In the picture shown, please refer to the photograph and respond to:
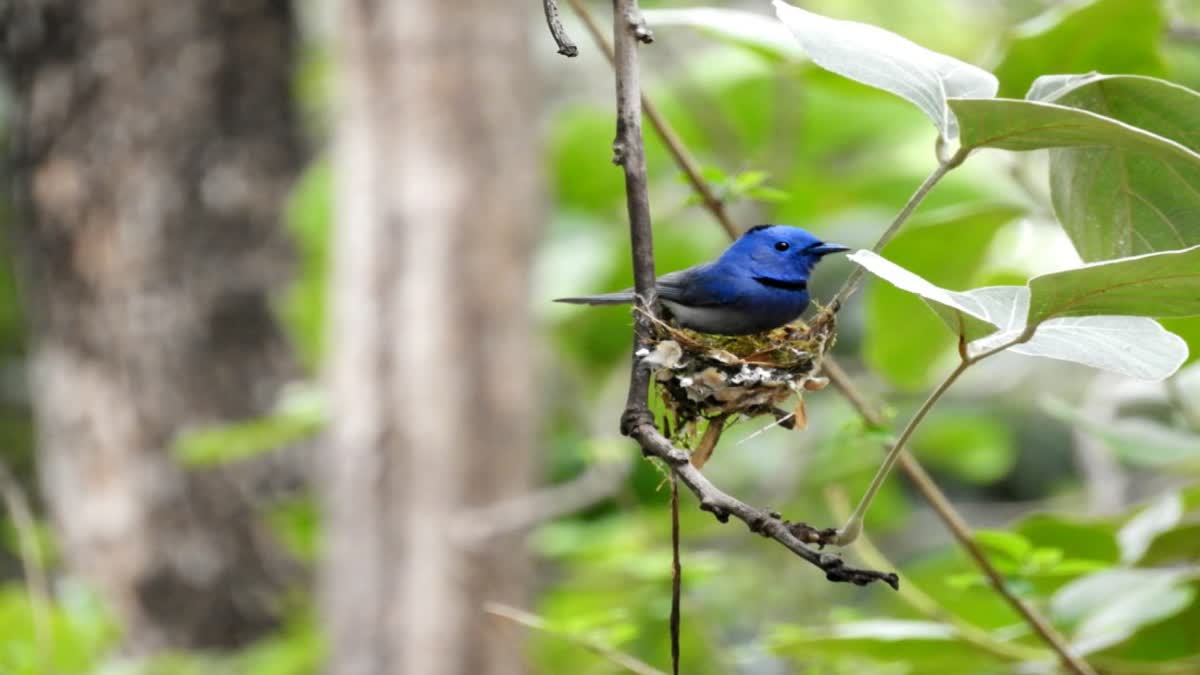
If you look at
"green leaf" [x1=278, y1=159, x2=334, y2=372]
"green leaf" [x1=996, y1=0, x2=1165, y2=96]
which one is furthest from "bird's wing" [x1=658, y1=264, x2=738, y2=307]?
"green leaf" [x1=278, y1=159, x2=334, y2=372]

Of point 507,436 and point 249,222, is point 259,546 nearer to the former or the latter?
point 249,222

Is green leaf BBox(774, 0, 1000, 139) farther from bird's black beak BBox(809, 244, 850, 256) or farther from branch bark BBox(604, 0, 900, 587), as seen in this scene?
bird's black beak BBox(809, 244, 850, 256)

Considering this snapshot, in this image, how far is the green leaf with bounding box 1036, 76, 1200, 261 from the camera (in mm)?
1036

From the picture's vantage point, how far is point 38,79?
4.79 meters

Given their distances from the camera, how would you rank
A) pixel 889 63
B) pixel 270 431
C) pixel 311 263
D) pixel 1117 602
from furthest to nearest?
pixel 311 263
pixel 270 431
pixel 1117 602
pixel 889 63

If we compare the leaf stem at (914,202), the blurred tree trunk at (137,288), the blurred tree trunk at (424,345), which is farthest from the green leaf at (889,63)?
the blurred tree trunk at (137,288)

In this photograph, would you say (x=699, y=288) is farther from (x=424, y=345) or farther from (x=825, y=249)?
(x=424, y=345)

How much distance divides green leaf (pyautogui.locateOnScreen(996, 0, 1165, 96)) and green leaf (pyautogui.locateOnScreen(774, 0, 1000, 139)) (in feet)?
1.71

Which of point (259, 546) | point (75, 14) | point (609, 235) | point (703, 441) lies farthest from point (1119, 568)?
point (75, 14)

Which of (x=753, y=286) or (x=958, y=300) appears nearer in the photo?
(x=958, y=300)

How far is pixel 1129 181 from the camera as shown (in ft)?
3.55

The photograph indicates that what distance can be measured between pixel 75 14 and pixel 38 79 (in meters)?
0.28

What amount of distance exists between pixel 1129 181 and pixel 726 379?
0.47 meters

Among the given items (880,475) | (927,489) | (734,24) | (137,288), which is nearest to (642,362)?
(880,475)
